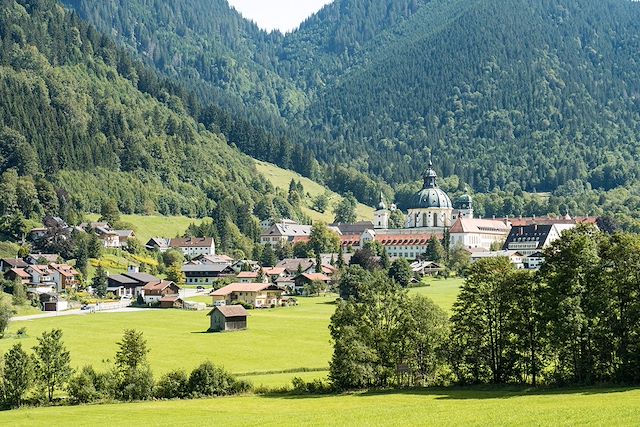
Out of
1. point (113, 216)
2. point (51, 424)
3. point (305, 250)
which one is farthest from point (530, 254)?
point (51, 424)

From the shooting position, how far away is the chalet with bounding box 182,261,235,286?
573ft

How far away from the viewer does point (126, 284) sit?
14750 cm

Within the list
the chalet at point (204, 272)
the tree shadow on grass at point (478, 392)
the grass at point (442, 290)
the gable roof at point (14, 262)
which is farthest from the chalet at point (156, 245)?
the tree shadow on grass at point (478, 392)

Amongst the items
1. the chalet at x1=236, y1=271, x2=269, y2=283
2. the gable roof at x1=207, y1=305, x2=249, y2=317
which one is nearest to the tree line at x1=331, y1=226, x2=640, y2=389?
the gable roof at x1=207, y1=305, x2=249, y2=317

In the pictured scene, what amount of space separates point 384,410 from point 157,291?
93.2 metres

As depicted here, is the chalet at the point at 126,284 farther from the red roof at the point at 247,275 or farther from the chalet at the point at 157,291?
the red roof at the point at 247,275

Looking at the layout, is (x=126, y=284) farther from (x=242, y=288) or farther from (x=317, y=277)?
(x=317, y=277)

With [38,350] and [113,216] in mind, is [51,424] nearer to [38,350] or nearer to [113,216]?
[38,350]

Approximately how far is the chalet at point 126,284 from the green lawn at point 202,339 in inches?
947

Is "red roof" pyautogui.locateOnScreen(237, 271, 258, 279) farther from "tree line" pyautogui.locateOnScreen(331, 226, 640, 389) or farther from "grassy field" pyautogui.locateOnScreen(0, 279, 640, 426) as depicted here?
"tree line" pyautogui.locateOnScreen(331, 226, 640, 389)

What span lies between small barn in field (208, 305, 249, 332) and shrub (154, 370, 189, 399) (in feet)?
127

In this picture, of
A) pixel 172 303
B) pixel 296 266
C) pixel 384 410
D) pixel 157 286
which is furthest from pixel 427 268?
pixel 384 410

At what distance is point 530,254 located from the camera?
185750mm

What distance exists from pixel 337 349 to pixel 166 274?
116 m
